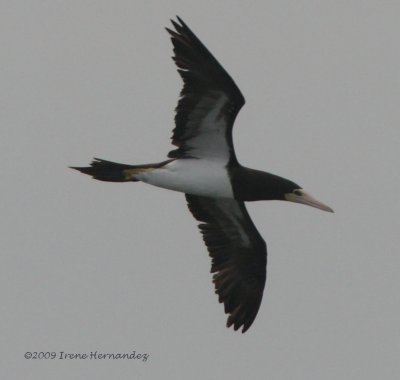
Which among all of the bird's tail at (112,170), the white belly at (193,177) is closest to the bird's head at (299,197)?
the white belly at (193,177)

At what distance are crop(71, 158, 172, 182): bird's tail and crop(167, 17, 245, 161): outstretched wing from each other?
0.45m

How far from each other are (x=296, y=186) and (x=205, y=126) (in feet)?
4.96

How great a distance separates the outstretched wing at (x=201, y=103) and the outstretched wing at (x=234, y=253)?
1.26 metres

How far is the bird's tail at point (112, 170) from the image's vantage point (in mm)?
15562

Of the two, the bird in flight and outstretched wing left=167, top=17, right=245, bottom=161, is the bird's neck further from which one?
outstretched wing left=167, top=17, right=245, bottom=161

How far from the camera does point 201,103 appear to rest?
15.2 meters

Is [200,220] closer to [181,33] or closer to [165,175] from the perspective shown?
[165,175]

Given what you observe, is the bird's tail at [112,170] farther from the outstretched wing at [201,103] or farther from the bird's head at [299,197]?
the bird's head at [299,197]

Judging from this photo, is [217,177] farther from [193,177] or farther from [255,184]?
[255,184]

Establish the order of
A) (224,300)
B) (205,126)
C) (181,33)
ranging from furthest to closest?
1. (224,300)
2. (205,126)
3. (181,33)

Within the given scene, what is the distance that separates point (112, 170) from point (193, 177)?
1.01 m

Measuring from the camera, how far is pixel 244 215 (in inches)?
668

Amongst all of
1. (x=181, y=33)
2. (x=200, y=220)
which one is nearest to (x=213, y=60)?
(x=181, y=33)

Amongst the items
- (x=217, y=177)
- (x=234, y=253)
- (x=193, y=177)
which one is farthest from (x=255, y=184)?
(x=234, y=253)
